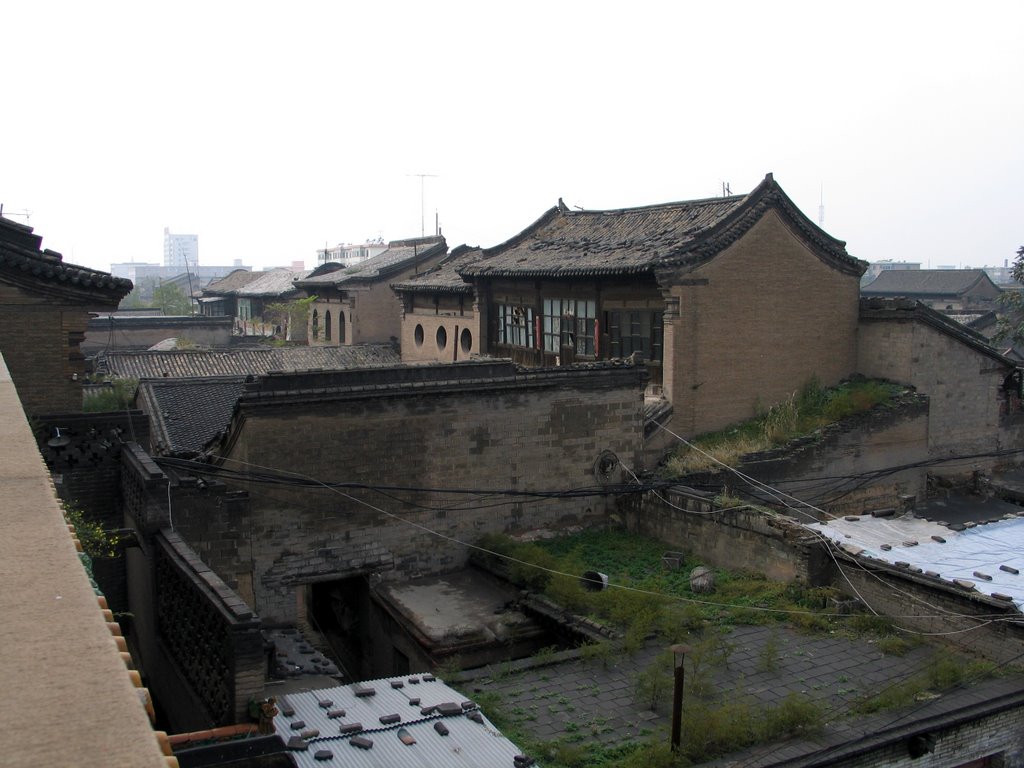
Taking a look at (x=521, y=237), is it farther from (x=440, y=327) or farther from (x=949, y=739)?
(x=949, y=739)

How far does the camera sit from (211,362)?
3145 cm

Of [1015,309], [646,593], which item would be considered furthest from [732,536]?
[1015,309]

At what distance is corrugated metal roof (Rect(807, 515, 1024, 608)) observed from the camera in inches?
522

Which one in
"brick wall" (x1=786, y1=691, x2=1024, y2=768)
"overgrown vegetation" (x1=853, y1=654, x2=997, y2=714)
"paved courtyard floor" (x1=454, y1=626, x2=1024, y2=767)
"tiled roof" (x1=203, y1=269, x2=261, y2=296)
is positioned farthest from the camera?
"tiled roof" (x1=203, y1=269, x2=261, y2=296)

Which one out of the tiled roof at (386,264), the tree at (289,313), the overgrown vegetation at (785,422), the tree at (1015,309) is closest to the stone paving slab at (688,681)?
the overgrown vegetation at (785,422)

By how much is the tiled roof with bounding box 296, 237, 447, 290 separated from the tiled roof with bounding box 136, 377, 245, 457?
14.6m

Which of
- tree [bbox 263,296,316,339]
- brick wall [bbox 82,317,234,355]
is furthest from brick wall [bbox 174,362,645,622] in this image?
brick wall [bbox 82,317,234,355]

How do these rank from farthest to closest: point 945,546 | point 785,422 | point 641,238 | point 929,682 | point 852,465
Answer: point 641,238 < point 785,422 < point 852,465 < point 945,546 < point 929,682

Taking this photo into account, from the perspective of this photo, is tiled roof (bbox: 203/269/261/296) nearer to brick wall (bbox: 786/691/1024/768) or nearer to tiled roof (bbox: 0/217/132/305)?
tiled roof (bbox: 0/217/132/305)

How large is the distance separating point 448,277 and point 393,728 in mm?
23721

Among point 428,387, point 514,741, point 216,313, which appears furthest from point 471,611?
point 216,313

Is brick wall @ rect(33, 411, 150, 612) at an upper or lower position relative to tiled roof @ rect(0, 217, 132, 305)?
lower

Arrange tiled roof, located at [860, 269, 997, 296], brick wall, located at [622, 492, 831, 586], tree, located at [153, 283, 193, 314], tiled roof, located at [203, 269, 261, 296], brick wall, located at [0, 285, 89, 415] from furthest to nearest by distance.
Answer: tree, located at [153, 283, 193, 314]
tiled roof, located at [860, 269, 997, 296]
tiled roof, located at [203, 269, 261, 296]
brick wall, located at [0, 285, 89, 415]
brick wall, located at [622, 492, 831, 586]

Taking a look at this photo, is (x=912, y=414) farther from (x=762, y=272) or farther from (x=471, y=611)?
(x=471, y=611)
